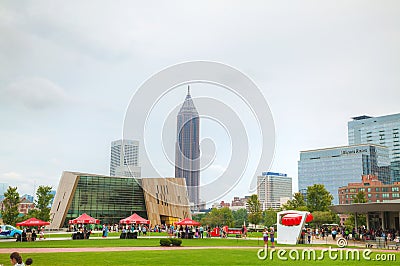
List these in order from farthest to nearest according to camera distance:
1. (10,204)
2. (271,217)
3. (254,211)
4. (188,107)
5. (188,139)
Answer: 1. (271,217)
2. (254,211)
3. (10,204)
4. (188,139)
5. (188,107)

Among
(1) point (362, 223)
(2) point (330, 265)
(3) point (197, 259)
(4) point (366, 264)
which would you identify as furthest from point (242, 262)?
(1) point (362, 223)

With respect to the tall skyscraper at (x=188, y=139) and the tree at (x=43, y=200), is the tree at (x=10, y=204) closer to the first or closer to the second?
the tree at (x=43, y=200)

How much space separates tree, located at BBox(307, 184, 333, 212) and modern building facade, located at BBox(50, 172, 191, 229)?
26.8 metres

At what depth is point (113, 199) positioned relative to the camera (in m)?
97.1

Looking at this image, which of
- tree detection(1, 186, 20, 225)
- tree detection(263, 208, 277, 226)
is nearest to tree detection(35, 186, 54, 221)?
tree detection(1, 186, 20, 225)

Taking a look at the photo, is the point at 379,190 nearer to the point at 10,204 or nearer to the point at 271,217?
the point at 271,217

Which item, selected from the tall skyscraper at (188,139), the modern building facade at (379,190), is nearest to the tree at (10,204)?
the tall skyscraper at (188,139)

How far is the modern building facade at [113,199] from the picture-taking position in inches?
3597

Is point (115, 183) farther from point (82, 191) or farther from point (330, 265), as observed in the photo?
point (330, 265)

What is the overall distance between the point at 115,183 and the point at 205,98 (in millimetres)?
81901

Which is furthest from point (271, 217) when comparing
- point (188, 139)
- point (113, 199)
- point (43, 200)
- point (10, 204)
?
point (188, 139)

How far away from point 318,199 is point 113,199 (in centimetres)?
4746

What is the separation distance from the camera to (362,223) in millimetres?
89812

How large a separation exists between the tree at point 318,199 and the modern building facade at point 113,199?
1055 inches
